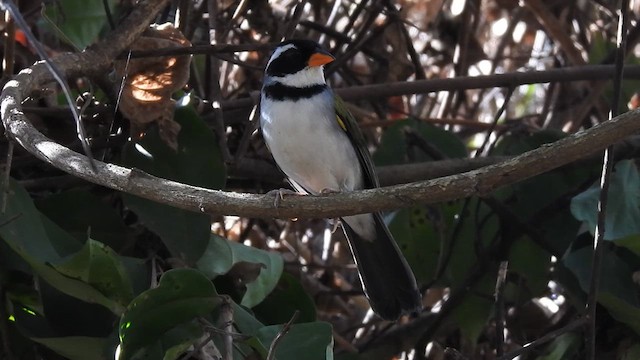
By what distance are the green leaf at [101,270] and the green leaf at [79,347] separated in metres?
0.14

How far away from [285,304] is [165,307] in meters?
0.78

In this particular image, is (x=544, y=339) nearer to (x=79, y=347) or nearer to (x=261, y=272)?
(x=261, y=272)

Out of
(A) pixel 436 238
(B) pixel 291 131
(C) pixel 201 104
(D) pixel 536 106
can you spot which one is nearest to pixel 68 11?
(C) pixel 201 104

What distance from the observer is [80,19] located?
3.81m

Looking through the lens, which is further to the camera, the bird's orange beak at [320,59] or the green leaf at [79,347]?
the bird's orange beak at [320,59]

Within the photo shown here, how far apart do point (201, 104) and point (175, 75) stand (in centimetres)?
39

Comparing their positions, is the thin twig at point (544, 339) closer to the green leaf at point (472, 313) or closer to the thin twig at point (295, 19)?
the green leaf at point (472, 313)

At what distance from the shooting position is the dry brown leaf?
345cm

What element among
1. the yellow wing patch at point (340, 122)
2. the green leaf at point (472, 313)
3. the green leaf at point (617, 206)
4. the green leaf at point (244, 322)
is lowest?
the green leaf at point (472, 313)

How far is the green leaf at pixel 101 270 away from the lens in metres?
3.09

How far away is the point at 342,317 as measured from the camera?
481 cm

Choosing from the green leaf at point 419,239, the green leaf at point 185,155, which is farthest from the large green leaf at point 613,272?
the green leaf at point 185,155

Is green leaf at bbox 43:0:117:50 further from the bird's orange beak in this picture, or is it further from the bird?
the bird's orange beak

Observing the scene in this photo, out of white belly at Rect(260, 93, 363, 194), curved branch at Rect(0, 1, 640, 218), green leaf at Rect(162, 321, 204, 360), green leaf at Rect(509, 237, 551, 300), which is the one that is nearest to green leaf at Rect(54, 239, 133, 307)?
green leaf at Rect(162, 321, 204, 360)
